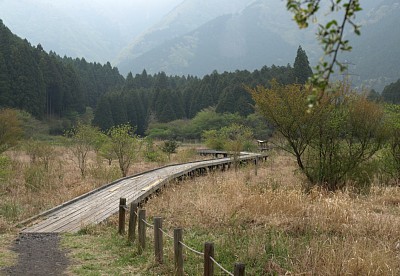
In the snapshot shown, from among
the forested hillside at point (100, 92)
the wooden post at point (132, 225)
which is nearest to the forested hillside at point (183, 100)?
the forested hillside at point (100, 92)

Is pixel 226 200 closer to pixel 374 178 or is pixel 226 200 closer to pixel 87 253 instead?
pixel 87 253

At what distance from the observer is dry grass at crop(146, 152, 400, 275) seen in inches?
210

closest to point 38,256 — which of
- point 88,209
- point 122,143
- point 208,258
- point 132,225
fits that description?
point 132,225

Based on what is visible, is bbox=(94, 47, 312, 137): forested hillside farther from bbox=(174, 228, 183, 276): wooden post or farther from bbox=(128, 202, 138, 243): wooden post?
bbox=(174, 228, 183, 276): wooden post

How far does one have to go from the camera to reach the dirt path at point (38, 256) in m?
5.89

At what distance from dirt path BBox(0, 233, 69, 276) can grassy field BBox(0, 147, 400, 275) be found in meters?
0.20

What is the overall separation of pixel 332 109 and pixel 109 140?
10854 mm

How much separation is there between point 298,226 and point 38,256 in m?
4.60

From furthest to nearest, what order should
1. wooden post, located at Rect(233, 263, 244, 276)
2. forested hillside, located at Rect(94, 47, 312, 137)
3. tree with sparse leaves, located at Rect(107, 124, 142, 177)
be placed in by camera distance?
forested hillside, located at Rect(94, 47, 312, 137) → tree with sparse leaves, located at Rect(107, 124, 142, 177) → wooden post, located at Rect(233, 263, 244, 276)

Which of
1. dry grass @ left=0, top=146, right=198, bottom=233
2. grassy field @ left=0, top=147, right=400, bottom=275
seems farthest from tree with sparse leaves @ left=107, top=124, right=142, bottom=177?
grassy field @ left=0, top=147, right=400, bottom=275

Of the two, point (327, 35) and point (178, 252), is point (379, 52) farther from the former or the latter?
point (327, 35)

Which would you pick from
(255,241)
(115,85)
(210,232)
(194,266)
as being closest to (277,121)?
(210,232)

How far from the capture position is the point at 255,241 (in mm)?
6363

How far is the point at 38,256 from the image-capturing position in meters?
6.57
